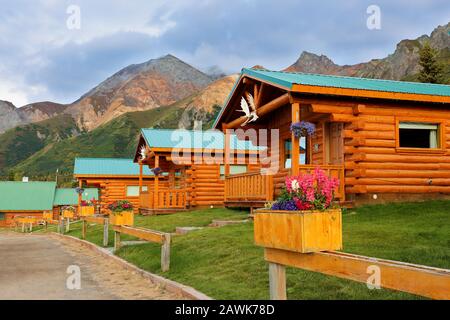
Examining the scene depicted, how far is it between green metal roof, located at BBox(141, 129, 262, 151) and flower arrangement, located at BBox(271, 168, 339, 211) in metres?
20.0

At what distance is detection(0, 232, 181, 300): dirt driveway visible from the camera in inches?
313

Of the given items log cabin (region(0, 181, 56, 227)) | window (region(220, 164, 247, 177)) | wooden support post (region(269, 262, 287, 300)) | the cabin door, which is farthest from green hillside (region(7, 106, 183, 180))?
wooden support post (region(269, 262, 287, 300))

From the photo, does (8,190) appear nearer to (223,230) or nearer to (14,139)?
(223,230)

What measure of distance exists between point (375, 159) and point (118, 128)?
17229 centimetres

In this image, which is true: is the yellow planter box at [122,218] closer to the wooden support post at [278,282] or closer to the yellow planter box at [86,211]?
the wooden support post at [278,282]

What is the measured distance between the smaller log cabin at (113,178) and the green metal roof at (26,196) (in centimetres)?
1537

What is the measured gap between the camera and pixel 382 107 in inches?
576

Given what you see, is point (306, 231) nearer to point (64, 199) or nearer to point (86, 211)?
point (86, 211)

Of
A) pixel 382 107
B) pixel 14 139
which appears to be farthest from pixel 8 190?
pixel 14 139

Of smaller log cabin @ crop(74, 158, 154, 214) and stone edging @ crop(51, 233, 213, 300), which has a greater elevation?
smaller log cabin @ crop(74, 158, 154, 214)

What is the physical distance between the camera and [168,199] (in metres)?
25.0

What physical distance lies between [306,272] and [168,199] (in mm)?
18326

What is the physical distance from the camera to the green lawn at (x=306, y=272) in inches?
256

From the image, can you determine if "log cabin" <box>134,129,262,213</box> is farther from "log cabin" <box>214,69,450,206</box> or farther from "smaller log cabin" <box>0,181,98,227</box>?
"smaller log cabin" <box>0,181,98,227</box>
